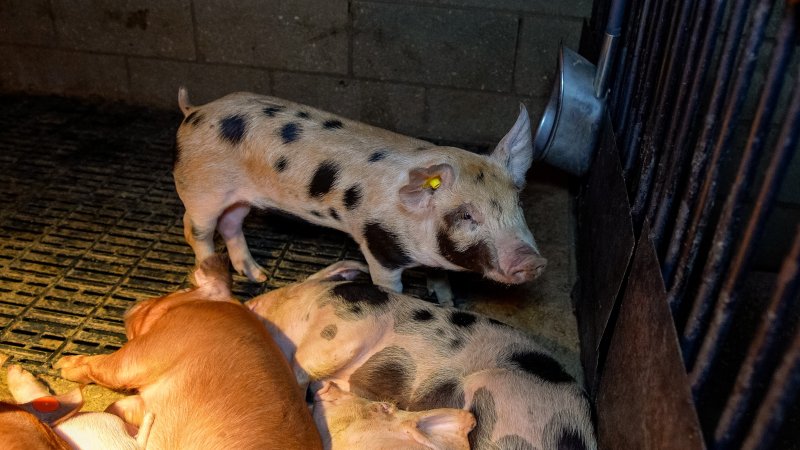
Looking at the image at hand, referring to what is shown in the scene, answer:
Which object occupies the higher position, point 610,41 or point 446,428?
point 610,41

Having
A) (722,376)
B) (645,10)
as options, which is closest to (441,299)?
(722,376)

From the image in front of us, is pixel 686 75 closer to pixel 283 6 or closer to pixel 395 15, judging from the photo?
pixel 395 15

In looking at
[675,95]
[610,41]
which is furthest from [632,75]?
[675,95]

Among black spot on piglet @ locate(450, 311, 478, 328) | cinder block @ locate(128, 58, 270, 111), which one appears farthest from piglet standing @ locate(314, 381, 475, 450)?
cinder block @ locate(128, 58, 270, 111)

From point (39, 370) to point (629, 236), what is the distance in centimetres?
228

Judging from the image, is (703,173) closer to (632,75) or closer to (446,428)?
(446,428)

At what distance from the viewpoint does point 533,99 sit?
469 centimetres

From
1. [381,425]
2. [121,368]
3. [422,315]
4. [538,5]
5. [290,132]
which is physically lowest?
[121,368]

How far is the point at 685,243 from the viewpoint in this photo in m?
1.87

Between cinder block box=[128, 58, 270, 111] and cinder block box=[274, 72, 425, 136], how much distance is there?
195mm

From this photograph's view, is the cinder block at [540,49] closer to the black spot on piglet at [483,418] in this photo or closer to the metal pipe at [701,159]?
the metal pipe at [701,159]

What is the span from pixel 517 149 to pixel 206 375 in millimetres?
1507

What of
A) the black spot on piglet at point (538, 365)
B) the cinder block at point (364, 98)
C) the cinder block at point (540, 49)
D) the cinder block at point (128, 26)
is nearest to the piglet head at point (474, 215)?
the black spot on piglet at point (538, 365)

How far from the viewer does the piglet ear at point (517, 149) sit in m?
2.89
